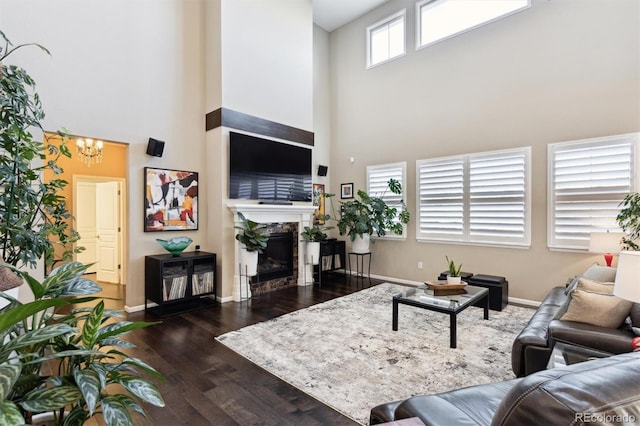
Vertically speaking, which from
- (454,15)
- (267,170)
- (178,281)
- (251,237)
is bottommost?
(178,281)

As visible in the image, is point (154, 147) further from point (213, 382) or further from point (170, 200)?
point (213, 382)

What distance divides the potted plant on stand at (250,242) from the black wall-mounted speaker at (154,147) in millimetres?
1497

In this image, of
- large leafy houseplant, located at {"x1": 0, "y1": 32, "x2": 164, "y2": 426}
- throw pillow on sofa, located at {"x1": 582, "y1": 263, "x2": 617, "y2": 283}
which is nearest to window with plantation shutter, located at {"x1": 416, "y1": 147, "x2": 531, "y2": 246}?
throw pillow on sofa, located at {"x1": 582, "y1": 263, "x2": 617, "y2": 283}

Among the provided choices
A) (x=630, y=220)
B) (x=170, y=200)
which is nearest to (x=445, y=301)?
(x=630, y=220)

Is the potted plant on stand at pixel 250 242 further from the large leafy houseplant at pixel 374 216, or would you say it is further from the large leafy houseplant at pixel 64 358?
the large leafy houseplant at pixel 64 358

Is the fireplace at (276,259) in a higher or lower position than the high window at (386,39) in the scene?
lower

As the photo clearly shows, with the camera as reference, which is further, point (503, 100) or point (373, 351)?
point (503, 100)

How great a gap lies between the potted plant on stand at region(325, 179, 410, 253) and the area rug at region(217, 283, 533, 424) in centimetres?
197

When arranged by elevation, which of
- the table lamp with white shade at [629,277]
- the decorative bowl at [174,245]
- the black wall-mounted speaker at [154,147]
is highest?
the black wall-mounted speaker at [154,147]

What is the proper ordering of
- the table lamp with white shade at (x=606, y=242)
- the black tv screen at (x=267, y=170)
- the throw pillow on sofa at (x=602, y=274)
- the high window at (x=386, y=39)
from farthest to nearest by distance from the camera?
1. the high window at (x=386, y=39)
2. the black tv screen at (x=267, y=170)
3. the table lamp with white shade at (x=606, y=242)
4. the throw pillow on sofa at (x=602, y=274)

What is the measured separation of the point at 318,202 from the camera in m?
7.27

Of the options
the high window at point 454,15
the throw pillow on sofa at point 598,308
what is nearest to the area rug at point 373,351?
the throw pillow on sofa at point 598,308

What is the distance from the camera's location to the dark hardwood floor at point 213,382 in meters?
2.17

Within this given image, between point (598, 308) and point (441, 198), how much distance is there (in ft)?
11.8
